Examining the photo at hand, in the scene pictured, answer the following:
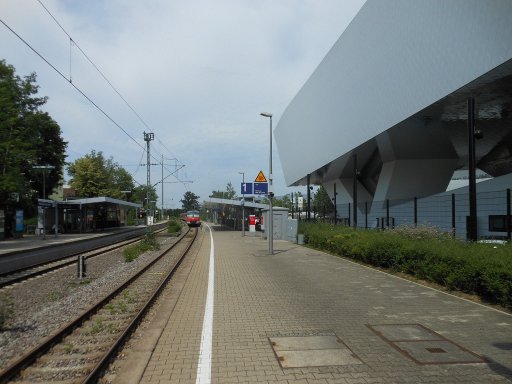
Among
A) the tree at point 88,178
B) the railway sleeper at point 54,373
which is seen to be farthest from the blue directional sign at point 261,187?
the tree at point 88,178

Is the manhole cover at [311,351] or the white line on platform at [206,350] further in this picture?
the manhole cover at [311,351]

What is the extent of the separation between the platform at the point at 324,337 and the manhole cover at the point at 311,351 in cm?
1

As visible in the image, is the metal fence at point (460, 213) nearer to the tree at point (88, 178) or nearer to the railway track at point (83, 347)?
the railway track at point (83, 347)

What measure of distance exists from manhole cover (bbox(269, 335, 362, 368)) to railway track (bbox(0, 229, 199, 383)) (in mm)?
2178

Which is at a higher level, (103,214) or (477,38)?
(477,38)

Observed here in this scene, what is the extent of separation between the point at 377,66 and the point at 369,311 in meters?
20.2

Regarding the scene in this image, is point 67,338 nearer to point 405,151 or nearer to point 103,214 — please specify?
point 405,151

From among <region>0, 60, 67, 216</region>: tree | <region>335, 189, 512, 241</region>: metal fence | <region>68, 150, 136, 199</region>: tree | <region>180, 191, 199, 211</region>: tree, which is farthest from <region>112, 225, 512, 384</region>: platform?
<region>180, 191, 199, 211</region>: tree

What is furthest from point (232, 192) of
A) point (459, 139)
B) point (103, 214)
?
point (459, 139)

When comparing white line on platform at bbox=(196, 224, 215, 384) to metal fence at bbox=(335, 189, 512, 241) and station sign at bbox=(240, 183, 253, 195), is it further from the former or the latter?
station sign at bbox=(240, 183, 253, 195)

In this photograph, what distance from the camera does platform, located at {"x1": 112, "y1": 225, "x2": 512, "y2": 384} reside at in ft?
18.5

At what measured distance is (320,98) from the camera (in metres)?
39.3

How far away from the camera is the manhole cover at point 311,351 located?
6.00 m

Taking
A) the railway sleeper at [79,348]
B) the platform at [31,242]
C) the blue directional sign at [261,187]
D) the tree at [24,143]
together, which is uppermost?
the tree at [24,143]
